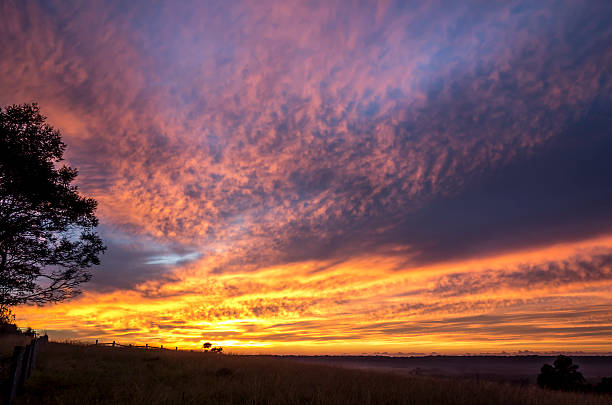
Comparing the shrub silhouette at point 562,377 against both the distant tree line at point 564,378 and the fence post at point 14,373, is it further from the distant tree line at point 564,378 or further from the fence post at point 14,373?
the fence post at point 14,373

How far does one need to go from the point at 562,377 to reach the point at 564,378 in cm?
15

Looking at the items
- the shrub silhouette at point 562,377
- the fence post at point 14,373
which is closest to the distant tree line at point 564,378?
the shrub silhouette at point 562,377

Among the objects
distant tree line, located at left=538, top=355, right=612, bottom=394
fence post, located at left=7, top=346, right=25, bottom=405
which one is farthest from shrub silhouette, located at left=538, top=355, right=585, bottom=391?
fence post, located at left=7, top=346, right=25, bottom=405

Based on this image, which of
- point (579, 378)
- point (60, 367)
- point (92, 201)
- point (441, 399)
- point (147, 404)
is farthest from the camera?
point (579, 378)

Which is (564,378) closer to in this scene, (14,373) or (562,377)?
(562,377)

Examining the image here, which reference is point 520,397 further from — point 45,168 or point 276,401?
point 45,168

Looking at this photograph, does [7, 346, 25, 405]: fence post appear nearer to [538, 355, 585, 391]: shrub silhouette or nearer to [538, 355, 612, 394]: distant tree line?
[538, 355, 612, 394]: distant tree line

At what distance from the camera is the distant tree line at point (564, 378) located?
92.1 feet

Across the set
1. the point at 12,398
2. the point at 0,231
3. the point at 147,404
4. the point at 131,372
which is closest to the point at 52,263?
the point at 0,231

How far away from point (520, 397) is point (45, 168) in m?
22.0

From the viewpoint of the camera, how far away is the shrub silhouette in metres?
28.4

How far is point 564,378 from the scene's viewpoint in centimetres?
2875

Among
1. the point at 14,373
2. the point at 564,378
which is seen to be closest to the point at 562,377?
the point at 564,378

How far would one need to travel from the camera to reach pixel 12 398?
9.48 meters
